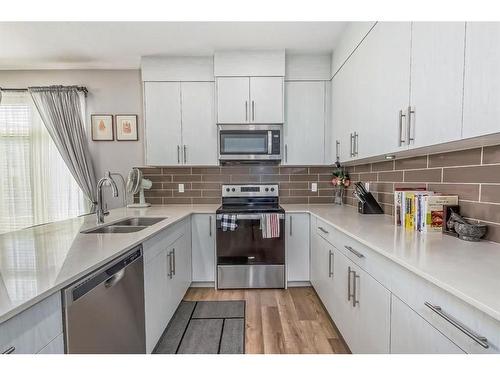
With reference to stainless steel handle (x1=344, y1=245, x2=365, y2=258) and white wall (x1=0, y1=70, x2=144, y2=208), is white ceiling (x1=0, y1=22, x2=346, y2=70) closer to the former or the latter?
white wall (x1=0, y1=70, x2=144, y2=208)

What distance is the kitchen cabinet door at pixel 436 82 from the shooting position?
975 mm

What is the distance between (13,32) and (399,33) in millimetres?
2991

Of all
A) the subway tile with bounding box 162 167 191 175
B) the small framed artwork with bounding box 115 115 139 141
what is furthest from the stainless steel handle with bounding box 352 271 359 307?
the small framed artwork with bounding box 115 115 139 141

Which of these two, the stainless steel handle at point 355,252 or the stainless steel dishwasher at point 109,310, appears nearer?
the stainless steel dishwasher at point 109,310

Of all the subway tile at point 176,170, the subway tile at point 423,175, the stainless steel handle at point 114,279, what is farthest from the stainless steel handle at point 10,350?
the subway tile at point 176,170

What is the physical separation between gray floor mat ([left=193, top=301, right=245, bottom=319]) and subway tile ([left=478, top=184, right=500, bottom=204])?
5.87 feet

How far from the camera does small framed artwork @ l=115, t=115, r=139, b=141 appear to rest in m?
2.97

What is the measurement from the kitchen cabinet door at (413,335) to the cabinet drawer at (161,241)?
1289 mm

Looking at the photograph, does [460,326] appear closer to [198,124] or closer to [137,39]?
[198,124]

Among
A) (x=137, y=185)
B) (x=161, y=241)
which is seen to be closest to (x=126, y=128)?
Result: (x=137, y=185)

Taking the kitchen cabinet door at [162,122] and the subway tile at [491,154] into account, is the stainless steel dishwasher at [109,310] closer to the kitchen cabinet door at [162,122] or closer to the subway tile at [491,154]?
the kitchen cabinet door at [162,122]

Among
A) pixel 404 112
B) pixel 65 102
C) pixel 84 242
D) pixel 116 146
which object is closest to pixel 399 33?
pixel 404 112
